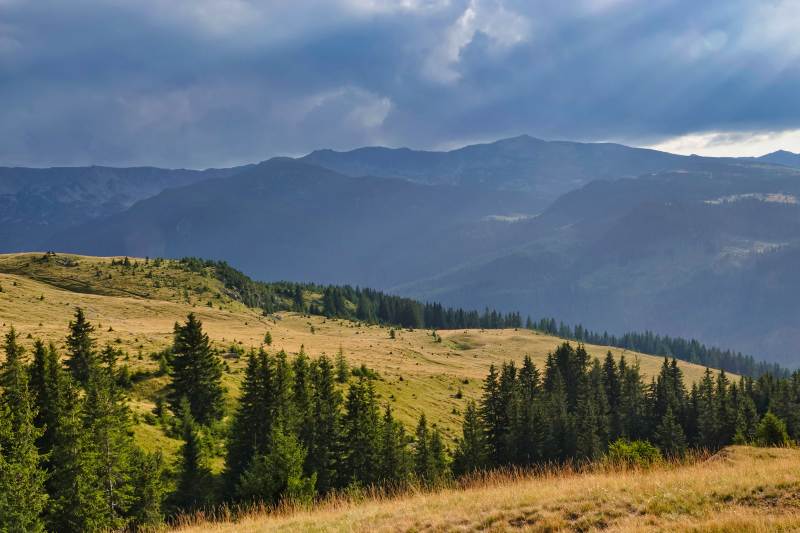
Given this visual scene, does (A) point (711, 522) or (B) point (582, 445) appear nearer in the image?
(A) point (711, 522)

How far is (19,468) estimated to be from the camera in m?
24.1

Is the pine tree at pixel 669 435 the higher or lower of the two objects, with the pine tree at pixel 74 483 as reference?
lower

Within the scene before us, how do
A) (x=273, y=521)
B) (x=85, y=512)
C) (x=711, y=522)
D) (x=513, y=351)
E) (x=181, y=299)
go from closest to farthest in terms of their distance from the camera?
(x=711, y=522), (x=273, y=521), (x=85, y=512), (x=181, y=299), (x=513, y=351)

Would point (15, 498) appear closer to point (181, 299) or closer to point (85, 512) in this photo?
point (85, 512)

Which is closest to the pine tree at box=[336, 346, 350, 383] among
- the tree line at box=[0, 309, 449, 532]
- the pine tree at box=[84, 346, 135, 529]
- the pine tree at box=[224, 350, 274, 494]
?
the tree line at box=[0, 309, 449, 532]

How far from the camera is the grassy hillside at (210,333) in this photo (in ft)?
232

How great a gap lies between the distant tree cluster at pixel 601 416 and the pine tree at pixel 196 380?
24.6m

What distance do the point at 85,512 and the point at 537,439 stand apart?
4717 centimetres

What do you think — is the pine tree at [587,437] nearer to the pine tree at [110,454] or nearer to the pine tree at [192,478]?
the pine tree at [192,478]

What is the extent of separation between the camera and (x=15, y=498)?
23.5m

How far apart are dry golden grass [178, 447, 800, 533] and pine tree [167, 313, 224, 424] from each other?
3504cm

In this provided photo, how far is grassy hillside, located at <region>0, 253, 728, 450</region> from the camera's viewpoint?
232ft

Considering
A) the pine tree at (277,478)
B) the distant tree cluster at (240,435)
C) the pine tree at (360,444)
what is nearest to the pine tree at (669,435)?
the distant tree cluster at (240,435)

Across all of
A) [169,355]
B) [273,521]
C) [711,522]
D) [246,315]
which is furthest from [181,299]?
[711,522]
